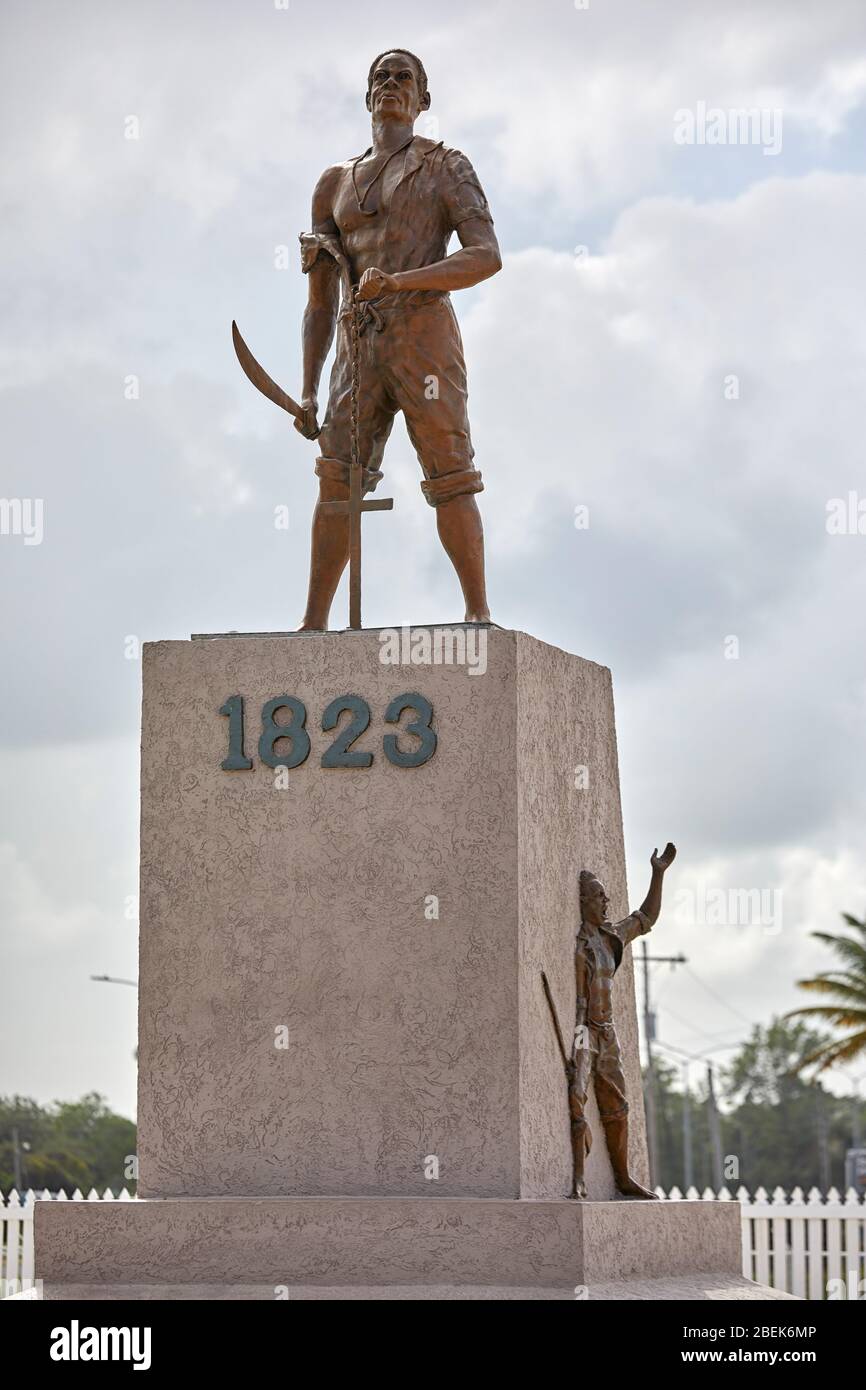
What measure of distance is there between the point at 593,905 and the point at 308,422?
2.44m

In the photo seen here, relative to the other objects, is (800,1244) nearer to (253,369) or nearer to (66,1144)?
(253,369)

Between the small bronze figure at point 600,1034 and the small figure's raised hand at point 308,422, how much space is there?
226cm

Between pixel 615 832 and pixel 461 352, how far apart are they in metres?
2.23

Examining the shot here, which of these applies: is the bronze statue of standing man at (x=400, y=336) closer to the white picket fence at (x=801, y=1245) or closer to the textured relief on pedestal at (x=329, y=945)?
the textured relief on pedestal at (x=329, y=945)

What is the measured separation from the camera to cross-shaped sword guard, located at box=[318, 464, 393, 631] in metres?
9.46

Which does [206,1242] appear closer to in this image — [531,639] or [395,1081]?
[395,1081]

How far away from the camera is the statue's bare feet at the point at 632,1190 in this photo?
9.66 m

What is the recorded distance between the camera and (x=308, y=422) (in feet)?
33.0

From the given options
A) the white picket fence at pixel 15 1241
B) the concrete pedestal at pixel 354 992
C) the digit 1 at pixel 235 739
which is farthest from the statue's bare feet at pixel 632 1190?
the white picket fence at pixel 15 1241

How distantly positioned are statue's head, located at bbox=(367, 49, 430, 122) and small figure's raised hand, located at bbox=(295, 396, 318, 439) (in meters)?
1.30

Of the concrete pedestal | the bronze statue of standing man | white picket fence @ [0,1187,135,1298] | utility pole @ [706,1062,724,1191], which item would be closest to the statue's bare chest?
the bronze statue of standing man
